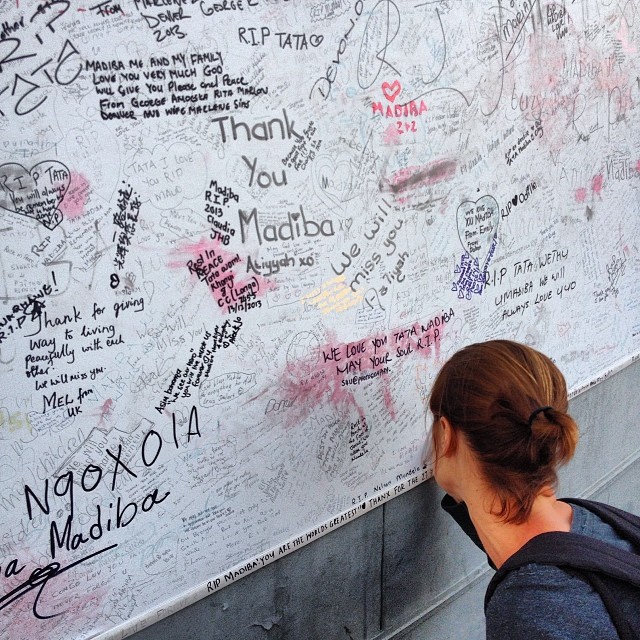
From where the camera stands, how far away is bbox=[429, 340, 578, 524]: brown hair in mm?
2184

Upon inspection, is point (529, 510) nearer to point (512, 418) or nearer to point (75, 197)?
point (512, 418)

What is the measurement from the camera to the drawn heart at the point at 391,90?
103 inches

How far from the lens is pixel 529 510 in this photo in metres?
2.28

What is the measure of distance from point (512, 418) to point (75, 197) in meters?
1.29

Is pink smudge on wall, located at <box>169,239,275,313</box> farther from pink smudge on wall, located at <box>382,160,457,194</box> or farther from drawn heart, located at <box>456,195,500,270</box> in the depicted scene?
drawn heart, located at <box>456,195,500,270</box>

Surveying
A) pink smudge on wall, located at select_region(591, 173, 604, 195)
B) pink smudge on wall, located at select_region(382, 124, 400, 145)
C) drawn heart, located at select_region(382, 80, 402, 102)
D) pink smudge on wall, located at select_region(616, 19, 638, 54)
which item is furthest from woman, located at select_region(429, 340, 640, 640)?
pink smudge on wall, located at select_region(616, 19, 638, 54)

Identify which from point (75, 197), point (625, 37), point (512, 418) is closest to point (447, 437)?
point (512, 418)

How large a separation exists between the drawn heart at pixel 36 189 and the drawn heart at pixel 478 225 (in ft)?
5.21

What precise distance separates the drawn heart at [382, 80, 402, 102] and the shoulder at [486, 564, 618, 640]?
1520 mm

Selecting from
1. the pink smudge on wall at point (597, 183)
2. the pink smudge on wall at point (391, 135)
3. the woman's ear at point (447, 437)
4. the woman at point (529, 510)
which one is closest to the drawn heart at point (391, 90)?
the pink smudge on wall at point (391, 135)

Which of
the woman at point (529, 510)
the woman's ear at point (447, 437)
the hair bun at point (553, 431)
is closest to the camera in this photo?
the woman at point (529, 510)

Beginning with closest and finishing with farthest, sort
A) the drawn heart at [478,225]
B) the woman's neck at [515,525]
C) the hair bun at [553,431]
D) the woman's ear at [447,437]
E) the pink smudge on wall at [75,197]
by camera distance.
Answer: the pink smudge on wall at [75,197], the hair bun at [553,431], the woman's neck at [515,525], the woman's ear at [447,437], the drawn heart at [478,225]

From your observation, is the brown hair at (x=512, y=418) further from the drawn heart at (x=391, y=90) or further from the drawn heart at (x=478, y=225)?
the drawn heart at (x=391, y=90)

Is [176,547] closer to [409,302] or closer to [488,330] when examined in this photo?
[409,302]
